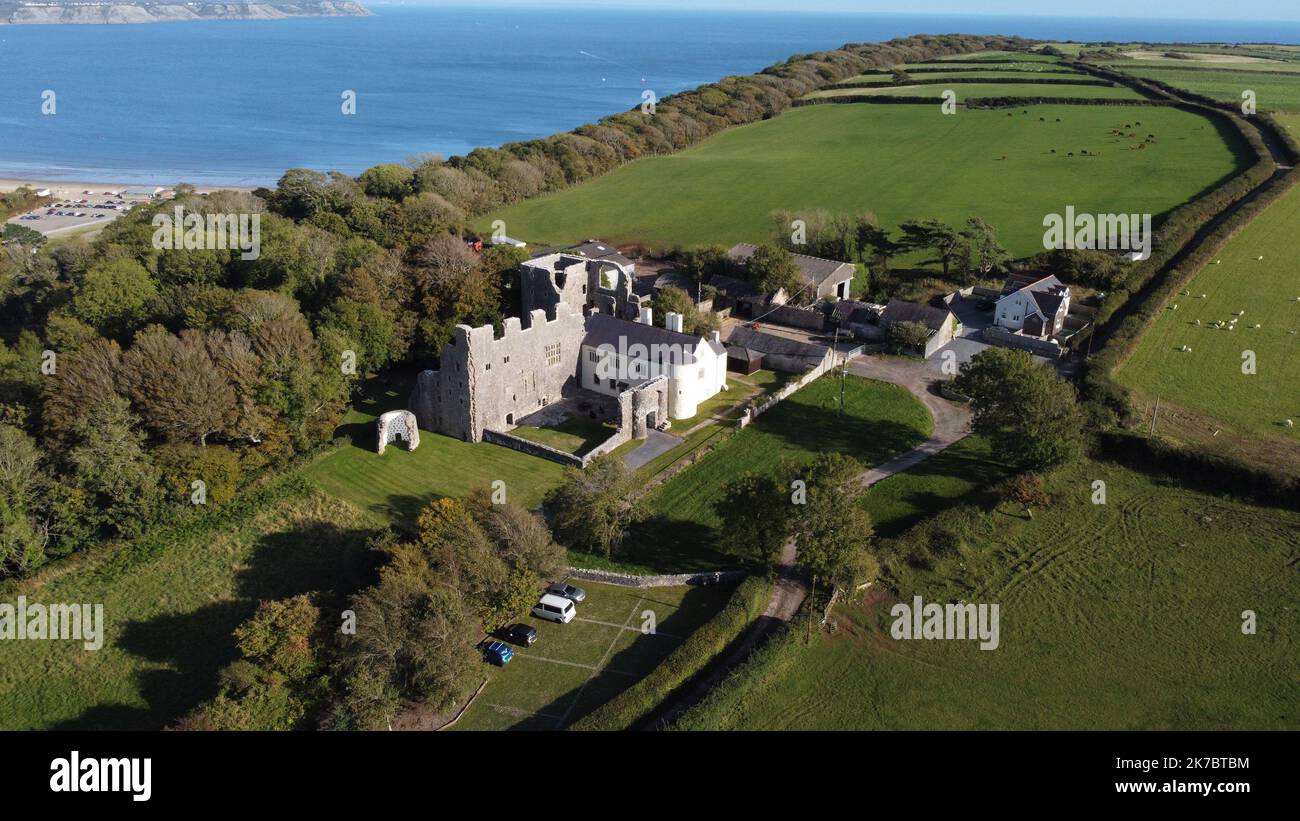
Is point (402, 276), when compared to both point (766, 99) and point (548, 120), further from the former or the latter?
point (548, 120)

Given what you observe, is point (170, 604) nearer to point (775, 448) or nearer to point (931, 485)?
point (775, 448)

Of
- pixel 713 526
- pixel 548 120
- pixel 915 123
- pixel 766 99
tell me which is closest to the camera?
pixel 713 526

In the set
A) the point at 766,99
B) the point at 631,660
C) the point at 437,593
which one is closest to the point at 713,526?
the point at 631,660

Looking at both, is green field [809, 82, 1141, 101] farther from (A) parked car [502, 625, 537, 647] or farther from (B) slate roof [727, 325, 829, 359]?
(A) parked car [502, 625, 537, 647]

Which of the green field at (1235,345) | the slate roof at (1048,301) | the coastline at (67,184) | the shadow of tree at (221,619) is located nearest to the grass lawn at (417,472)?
the shadow of tree at (221,619)

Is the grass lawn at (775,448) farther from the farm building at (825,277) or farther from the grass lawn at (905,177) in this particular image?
the grass lawn at (905,177)
